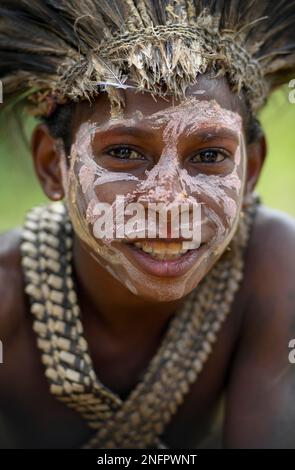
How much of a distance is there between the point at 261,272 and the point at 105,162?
0.81 m

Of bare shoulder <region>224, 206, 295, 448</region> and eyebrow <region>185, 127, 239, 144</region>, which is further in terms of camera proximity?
bare shoulder <region>224, 206, 295, 448</region>

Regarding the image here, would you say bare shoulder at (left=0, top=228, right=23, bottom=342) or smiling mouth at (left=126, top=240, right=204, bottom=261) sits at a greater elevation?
smiling mouth at (left=126, top=240, right=204, bottom=261)

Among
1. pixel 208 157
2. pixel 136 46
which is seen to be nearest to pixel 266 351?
pixel 208 157

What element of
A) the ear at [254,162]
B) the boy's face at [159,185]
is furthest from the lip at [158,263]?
the ear at [254,162]

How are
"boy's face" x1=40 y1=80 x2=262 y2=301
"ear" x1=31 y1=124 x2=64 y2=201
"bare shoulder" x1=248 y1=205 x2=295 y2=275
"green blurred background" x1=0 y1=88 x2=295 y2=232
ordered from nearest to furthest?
"boy's face" x1=40 y1=80 x2=262 y2=301
"ear" x1=31 y1=124 x2=64 y2=201
"bare shoulder" x1=248 y1=205 x2=295 y2=275
"green blurred background" x1=0 y1=88 x2=295 y2=232

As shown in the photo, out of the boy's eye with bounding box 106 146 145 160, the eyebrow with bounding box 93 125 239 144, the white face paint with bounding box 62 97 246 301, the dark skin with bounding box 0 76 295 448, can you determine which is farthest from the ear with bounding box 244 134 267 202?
the boy's eye with bounding box 106 146 145 160

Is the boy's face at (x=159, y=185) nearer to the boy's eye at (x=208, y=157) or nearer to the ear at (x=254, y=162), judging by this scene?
the boy's eye at (x=208, y=157)

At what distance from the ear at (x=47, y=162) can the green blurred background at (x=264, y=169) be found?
324 millimetres

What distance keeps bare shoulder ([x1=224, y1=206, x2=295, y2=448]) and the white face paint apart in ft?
1.33

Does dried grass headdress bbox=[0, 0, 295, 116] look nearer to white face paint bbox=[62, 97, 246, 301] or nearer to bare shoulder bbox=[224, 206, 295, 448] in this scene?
white face paint bbox=[62, 97, 246, 301]

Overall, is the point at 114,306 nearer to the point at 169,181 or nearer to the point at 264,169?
the point at 169,181

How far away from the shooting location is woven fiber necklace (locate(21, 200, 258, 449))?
10.2ft

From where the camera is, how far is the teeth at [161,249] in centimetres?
270
